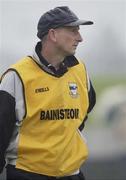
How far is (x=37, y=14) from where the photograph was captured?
155 inches

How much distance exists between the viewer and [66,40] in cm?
276

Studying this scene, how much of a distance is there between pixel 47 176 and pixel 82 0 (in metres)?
1.63

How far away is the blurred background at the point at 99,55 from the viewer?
3.92 metres

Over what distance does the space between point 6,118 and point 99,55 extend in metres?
1.51

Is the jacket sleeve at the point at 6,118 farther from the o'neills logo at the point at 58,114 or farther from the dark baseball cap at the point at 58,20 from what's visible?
the dark baseball cap at the point at 58,20

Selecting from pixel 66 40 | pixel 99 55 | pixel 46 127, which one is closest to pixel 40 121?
pixel 46 127

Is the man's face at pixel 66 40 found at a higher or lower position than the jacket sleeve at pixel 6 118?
higher

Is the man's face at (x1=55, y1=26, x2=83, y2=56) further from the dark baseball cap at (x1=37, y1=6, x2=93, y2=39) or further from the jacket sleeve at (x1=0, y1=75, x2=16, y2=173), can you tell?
the jacket sleeve at (x1=0, y1=75, x2=16, y2=173)

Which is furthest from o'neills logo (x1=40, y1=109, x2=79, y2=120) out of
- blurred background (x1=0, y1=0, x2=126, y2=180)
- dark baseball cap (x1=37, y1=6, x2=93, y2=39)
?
blurred background (x1=0, y1=0, x2=126, y2=180)

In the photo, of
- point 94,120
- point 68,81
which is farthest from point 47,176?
point 94,120

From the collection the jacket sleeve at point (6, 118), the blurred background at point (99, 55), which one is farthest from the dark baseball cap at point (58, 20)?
the blurred background at point (99, 55)

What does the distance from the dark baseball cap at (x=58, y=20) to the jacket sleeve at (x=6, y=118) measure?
0.41m

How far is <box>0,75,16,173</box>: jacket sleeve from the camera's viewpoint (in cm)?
260

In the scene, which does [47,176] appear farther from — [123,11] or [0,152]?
[123,11]
